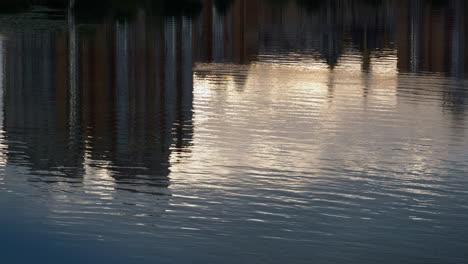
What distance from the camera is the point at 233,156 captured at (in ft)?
79.7

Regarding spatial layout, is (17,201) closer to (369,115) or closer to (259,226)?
(259,226)

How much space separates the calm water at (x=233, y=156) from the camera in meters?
16.6

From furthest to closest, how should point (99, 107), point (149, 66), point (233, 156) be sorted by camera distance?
point (149, 66)
point (99, 107)
point (233, 156)

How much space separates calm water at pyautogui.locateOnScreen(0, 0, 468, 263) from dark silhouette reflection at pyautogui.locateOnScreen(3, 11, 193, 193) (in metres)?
0.11

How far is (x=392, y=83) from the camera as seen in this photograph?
135 feet

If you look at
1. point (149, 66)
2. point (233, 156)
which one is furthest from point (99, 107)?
point (149, 66)

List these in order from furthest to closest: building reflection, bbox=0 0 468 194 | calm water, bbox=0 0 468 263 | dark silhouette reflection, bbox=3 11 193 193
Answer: building reflection, bbox=0 0 468 194, dark silhouette reflection, bbox=3 11 193 193, calm water, bbox=0 0 468 263

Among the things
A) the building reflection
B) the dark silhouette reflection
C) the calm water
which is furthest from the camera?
the building reflection

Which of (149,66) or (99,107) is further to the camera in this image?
(149,66)

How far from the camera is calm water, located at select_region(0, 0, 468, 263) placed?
1661 centimetres

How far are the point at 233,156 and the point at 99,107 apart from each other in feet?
35.1

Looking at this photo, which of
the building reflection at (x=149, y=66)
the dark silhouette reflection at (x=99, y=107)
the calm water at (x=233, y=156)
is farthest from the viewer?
the building reflection at (x=149, y=66)

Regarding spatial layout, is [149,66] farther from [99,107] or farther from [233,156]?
[233,156]

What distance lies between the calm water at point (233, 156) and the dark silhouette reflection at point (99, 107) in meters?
0.11
